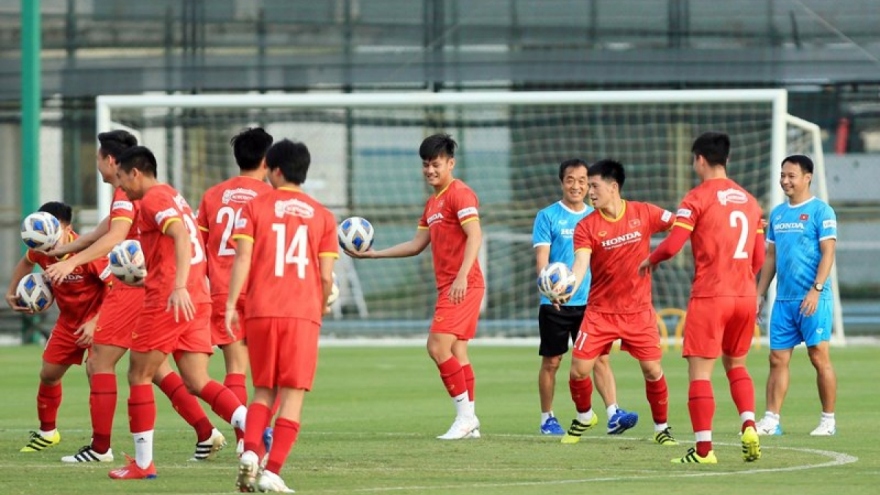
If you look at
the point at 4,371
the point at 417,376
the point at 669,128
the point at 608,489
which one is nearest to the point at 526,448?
the point at 608,489

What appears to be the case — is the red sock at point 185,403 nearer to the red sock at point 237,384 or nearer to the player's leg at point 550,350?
the red sock at point 237,384

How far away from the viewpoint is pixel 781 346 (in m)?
12.4

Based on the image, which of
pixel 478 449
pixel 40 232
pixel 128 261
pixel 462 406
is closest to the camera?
pixel 128 261

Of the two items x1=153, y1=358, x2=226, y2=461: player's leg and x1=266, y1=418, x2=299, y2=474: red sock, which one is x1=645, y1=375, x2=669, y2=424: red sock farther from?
x1=266, y1=418, x2=299, y2=474: red sock

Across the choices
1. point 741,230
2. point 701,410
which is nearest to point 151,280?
point 701,410

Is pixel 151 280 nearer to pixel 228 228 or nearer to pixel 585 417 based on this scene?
pixel 228 228

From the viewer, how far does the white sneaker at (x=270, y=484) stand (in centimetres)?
838

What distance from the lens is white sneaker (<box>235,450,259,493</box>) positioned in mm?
8312

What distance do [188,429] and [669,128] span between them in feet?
49.7

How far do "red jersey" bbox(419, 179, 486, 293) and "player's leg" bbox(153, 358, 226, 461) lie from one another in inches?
96.1

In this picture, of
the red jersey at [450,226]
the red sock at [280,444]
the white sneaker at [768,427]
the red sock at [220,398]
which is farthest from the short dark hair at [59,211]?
the white sneaker at [768,427]

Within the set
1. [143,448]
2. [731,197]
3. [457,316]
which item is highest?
[731,197]

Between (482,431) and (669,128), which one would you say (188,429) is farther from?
(669,128)

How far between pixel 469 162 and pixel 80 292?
16.3m
